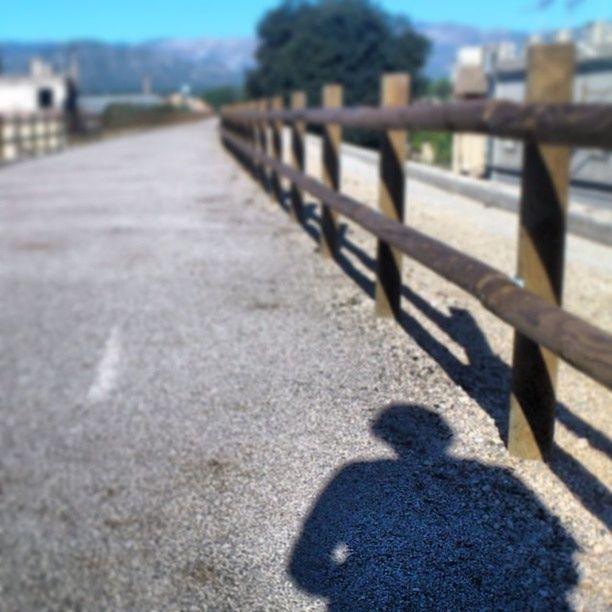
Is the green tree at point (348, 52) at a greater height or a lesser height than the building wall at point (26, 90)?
greater

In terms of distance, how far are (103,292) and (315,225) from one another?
2.29 meters

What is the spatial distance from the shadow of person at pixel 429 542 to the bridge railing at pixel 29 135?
27.1m

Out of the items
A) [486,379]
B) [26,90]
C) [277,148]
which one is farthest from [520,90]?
[26,90]

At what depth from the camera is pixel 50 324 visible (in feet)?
28.1

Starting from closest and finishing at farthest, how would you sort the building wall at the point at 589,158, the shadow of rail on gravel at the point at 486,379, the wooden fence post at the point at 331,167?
the shadow of rail on gravel at the point at 486,379
the wooden fence post at the point at 331,167
the building wall at the point at 589,158

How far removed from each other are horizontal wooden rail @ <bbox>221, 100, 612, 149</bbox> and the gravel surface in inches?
39.7

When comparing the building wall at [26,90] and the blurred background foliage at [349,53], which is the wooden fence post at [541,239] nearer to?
the blurred background foliage at [349,53]

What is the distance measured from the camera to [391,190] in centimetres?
628

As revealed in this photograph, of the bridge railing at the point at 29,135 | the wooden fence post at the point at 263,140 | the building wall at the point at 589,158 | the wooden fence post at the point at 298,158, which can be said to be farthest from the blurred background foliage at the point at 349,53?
the wooden fence post at the point at 298,158

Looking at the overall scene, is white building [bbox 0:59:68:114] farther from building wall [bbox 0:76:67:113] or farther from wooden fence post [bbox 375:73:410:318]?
wooden fence post [bbox 375:73:410:318]

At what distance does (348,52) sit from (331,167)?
40927 mm

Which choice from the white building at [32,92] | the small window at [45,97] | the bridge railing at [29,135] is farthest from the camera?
the small window at [45,97]

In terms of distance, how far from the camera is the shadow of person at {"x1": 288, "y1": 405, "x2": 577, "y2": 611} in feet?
10.5

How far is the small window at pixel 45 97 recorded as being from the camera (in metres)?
90.1
